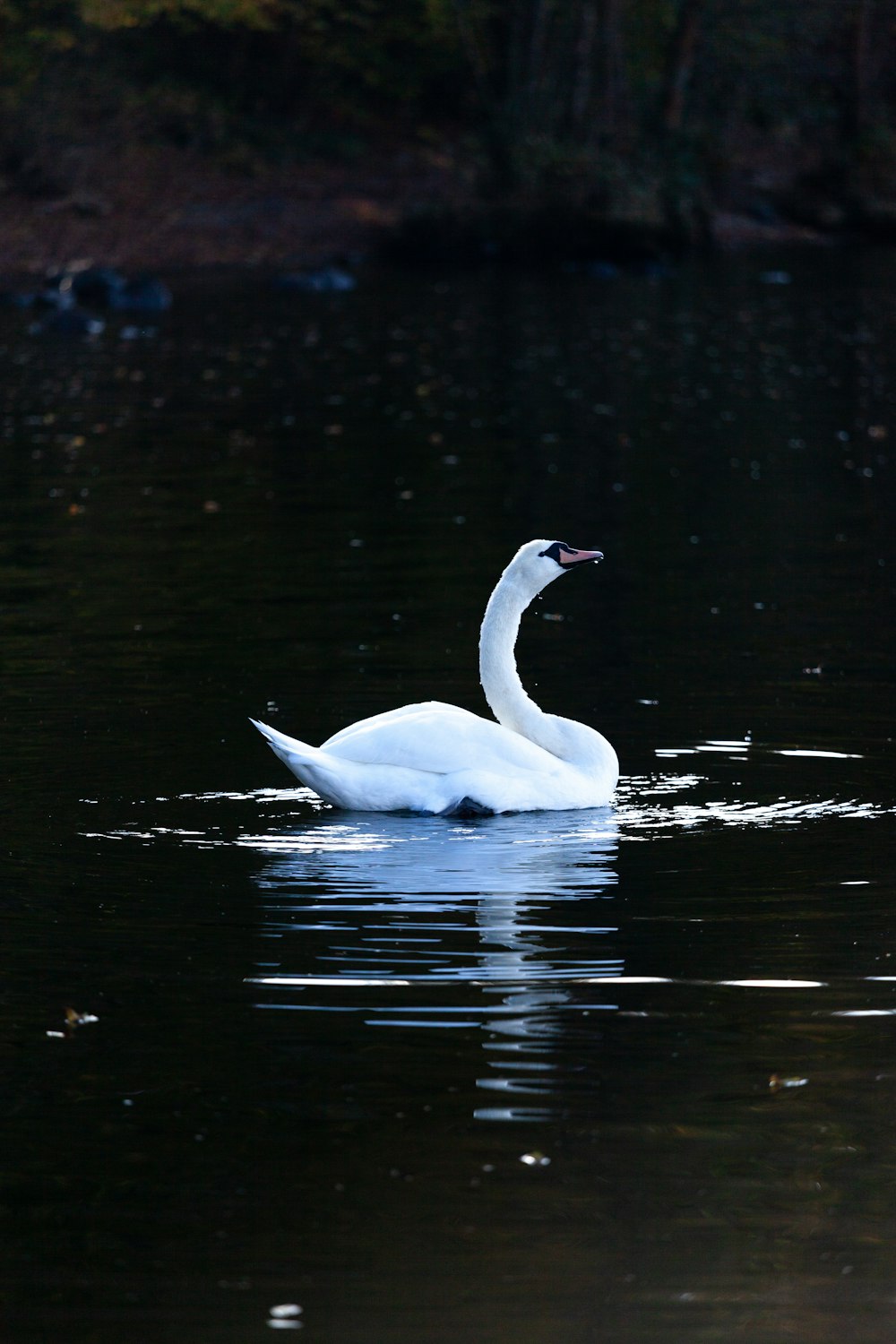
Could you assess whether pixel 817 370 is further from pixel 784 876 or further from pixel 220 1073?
pixel 220 1073

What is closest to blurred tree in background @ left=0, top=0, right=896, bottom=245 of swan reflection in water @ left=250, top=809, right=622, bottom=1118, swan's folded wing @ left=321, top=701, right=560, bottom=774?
swan's folded wing @ left=321, top=701, right=560, bottom=774

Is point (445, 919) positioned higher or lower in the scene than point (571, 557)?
lower

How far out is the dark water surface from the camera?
5297 mm

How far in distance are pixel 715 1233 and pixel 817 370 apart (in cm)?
2419

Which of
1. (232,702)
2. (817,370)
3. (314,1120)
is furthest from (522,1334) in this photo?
(817,370)

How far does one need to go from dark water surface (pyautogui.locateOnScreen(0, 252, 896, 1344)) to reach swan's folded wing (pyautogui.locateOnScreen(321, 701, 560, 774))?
10.5 inches

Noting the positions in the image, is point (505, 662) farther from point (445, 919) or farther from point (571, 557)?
point (445, 919)

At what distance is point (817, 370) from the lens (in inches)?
1131

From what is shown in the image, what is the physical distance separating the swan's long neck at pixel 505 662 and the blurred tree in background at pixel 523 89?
125 feet

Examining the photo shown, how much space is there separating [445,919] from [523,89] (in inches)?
1696

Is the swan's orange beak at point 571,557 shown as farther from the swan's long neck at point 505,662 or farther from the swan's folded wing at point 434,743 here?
the swan's folded wing at point 434,743

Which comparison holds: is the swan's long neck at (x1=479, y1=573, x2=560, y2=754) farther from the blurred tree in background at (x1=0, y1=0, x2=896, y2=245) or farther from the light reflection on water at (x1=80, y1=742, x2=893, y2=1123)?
the blurred tree in background at (x1=0, y1=0, x2=896, y2=245)

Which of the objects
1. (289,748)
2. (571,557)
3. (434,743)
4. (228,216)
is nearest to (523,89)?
(228,216)

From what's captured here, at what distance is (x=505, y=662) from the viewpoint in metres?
9.95
